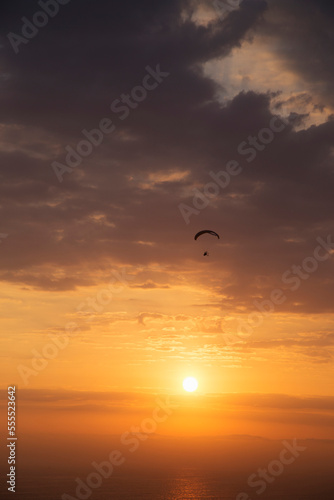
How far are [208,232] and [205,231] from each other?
0.69 meters

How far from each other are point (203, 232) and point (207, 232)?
867 millimetres

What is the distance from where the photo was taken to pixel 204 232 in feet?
356

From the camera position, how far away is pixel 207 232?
108500 millimetres

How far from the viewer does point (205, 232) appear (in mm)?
108625

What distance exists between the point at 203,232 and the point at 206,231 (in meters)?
0.73

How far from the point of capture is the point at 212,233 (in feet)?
353

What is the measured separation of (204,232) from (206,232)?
43 cm

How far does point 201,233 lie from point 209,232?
6.30ft

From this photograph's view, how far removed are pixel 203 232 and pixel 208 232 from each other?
109 cm

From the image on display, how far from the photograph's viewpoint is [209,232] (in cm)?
10812

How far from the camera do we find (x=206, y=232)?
356 ft

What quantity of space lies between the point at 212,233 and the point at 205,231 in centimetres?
177
